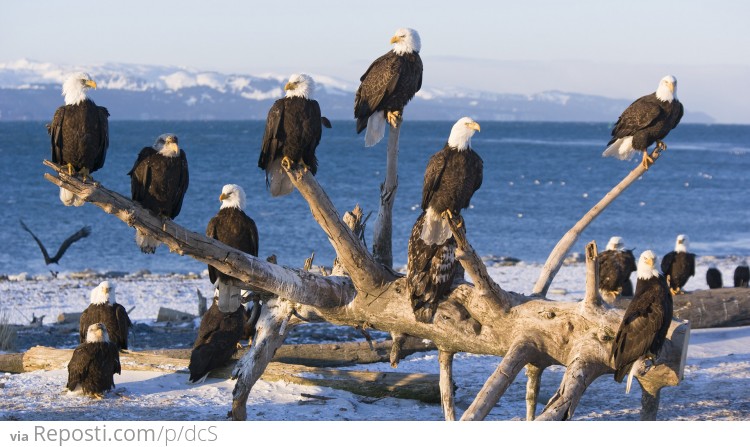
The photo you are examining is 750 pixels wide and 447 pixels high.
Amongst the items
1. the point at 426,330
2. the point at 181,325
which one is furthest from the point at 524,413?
the point at 181,325

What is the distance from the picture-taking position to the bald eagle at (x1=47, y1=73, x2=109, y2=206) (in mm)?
6414

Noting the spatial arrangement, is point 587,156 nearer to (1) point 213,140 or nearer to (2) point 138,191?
(1) point 213,140

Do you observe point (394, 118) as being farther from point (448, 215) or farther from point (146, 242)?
point (146, 242)

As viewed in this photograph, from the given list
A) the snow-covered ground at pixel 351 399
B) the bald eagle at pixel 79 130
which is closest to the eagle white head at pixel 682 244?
the snow-covered ground at pixel 351 399

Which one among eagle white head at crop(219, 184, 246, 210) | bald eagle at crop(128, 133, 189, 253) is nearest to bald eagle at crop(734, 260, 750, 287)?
eagle white head at crop(219, 184, 246, 210)

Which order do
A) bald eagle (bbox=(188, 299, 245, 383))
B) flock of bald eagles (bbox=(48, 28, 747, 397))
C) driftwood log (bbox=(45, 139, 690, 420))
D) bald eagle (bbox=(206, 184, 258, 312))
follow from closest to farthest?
driftwood log (bbox=(45, 139, 690, 420))
flock of bald eagles (bbox=(48, 28, 747, 397))
bald eagle (bbox=(206, 184, 258, 312))
bald eagle (bbox=(188, 299, 245, 383))

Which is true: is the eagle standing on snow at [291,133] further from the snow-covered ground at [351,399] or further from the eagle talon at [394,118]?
the snow-covered ground at [351,399]

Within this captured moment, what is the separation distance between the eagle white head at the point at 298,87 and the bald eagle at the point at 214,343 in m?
1.80

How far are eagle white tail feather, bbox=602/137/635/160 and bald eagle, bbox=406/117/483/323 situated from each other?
63.5 inches

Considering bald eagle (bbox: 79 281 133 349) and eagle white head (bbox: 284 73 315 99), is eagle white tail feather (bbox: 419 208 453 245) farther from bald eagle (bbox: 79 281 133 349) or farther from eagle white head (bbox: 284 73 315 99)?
bald eagle (bbox: 79 281 133 349)

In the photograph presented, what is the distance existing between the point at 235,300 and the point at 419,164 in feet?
153

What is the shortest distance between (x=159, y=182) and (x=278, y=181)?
0.79 metres

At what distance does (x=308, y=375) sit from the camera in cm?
784

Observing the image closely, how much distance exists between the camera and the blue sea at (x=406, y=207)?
23422mm
